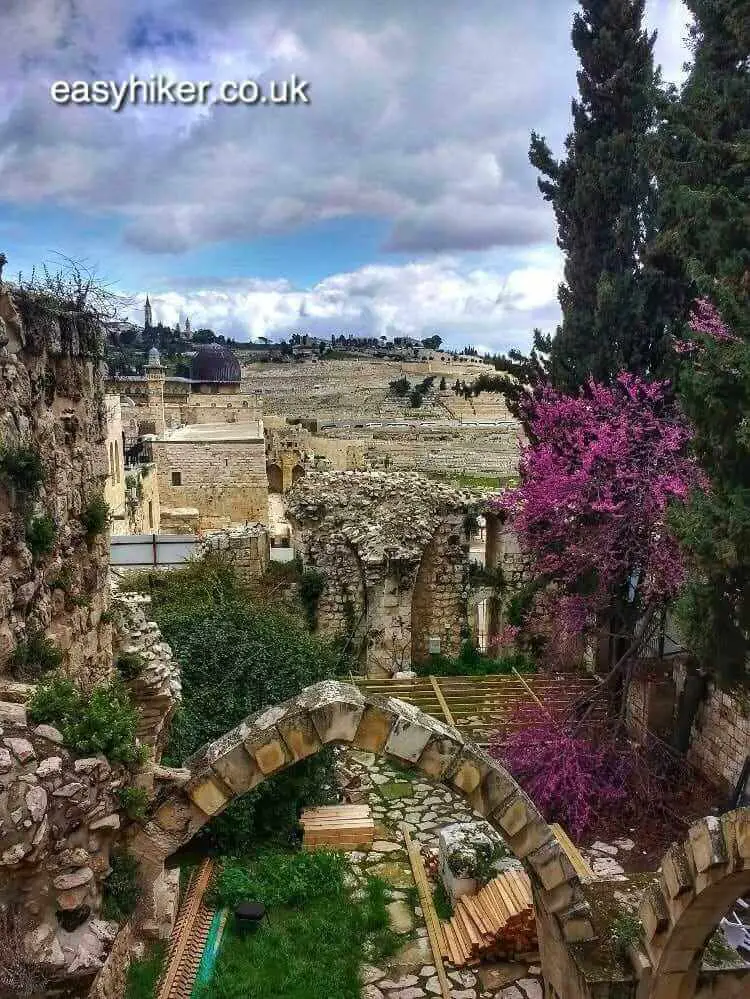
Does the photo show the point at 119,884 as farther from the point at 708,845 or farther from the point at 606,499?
the point at 606,499

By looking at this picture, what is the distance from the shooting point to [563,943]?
5062 millimetres

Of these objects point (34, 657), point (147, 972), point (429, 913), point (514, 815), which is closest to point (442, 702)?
point (429, 913)

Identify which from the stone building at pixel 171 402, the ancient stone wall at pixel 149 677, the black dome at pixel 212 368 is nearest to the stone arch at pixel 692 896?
the ancient stone wall at pixel 149 677

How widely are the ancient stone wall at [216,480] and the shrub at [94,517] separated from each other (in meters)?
16.6

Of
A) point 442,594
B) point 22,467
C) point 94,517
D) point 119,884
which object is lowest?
point 442,594

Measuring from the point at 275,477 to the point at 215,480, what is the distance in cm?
1564

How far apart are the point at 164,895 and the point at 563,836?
4309 mm

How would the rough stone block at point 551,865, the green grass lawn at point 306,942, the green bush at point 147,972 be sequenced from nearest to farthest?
the rough stone block at point 551,865, the green bush at point 147,972, the green grass lawn at point 306,942

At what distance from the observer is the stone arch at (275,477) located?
38.5 meters

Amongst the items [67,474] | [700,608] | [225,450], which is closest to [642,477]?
[700,608]

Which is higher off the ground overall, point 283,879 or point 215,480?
point 215,480

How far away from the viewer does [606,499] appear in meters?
9.48

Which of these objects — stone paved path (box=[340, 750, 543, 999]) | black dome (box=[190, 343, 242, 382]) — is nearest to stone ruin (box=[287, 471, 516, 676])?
stone paved path (box=[340, 750, 543, 999])

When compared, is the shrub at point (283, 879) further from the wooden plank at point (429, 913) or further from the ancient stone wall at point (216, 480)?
the ancient stone wall at point (216, 480)
